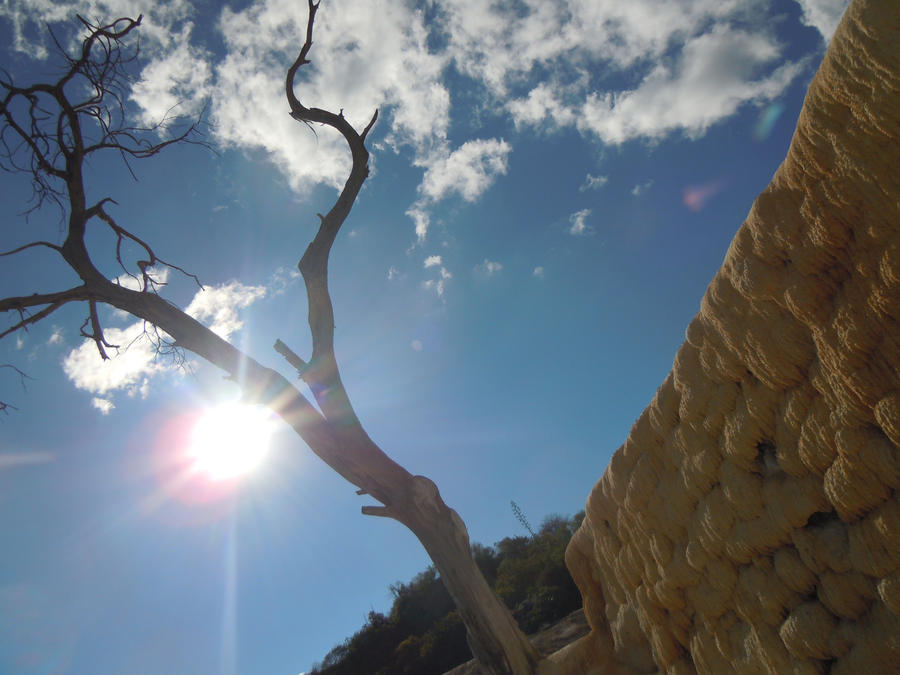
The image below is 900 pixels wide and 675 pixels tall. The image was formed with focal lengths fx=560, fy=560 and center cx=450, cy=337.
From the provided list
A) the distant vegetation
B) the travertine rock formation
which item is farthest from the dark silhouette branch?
the distant vegetation

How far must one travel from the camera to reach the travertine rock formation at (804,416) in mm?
1045

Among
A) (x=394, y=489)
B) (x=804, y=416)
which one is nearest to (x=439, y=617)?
(x=394, y=489)

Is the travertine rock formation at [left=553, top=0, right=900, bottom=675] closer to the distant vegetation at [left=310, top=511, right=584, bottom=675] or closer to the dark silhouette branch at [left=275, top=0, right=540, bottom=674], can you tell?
the dark silhouette branch at [left=275, top=0, right=540, bottom=674]

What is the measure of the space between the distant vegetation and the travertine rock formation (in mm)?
3897

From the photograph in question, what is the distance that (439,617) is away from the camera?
381 inches

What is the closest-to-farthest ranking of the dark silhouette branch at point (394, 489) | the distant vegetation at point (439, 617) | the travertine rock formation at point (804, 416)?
1. the travertine rock formation at point (804, 416)
2. the dark silhouette branch at point (394, 489)
3. the distant vegetation at point (439, 617)

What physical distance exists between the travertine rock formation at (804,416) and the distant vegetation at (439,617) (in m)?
3.90

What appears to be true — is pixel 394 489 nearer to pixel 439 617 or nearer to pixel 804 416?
pixel 804 416

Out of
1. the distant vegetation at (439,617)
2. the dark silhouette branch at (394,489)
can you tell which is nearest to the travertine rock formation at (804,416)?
the dark silhouette branch at (394,489)

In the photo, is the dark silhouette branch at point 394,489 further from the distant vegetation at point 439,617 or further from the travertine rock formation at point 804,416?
the distant vegetation at point 439,617

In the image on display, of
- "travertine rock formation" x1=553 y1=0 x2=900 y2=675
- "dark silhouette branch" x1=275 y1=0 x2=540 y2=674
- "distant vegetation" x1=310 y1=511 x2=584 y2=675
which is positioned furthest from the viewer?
"distant vegetation" x1=310 y1=511 x2=584 y2=675

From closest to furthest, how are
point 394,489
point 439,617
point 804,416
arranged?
point 804,416 < point 394,489 < point 439,617

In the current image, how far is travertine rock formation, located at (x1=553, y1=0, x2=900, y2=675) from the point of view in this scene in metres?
1.04

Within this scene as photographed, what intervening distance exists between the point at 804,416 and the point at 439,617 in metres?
9.61
